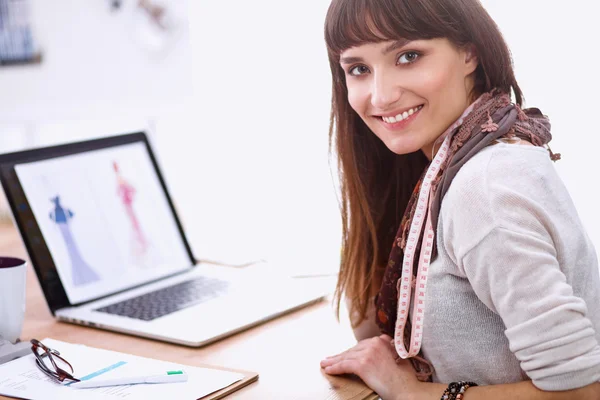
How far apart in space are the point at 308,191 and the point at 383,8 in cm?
161

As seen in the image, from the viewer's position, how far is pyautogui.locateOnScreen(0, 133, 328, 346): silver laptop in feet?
4.36

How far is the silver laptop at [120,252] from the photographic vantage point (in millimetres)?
1329

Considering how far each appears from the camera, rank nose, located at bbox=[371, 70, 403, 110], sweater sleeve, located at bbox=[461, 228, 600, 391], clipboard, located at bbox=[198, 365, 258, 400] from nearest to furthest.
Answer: sweater sleeve, located at bbox=[461, 228, 600, 391] < clipboard, located at bbox=[198, 365, 258, 400] < nose, located at bbox=[371, 70, 403, 110]

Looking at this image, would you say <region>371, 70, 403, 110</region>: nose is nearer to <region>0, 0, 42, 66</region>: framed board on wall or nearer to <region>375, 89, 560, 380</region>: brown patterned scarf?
<region>375, 89, 560, 380</region>: brown patterned scarf

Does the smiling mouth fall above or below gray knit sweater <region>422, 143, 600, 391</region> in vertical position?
above

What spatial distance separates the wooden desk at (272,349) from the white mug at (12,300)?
0.24ft

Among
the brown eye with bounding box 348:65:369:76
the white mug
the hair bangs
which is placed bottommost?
the white mug

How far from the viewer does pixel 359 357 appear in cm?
107

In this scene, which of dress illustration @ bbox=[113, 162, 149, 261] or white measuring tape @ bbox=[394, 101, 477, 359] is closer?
white measuring tape @ bbox=[394, 101, 477, 359]

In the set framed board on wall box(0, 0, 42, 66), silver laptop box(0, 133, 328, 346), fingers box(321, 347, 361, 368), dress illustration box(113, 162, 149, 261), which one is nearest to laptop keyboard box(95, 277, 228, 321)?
silver laptop box(0, 133, 328, 346)

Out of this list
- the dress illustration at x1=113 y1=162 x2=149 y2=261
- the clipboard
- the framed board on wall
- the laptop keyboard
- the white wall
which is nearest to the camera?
the clipboard

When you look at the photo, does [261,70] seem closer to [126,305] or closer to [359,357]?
[126,305]

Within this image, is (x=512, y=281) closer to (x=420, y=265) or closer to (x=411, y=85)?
(x=420, y=265)

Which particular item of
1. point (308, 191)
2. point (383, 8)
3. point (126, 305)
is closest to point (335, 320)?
point (126, 305)
